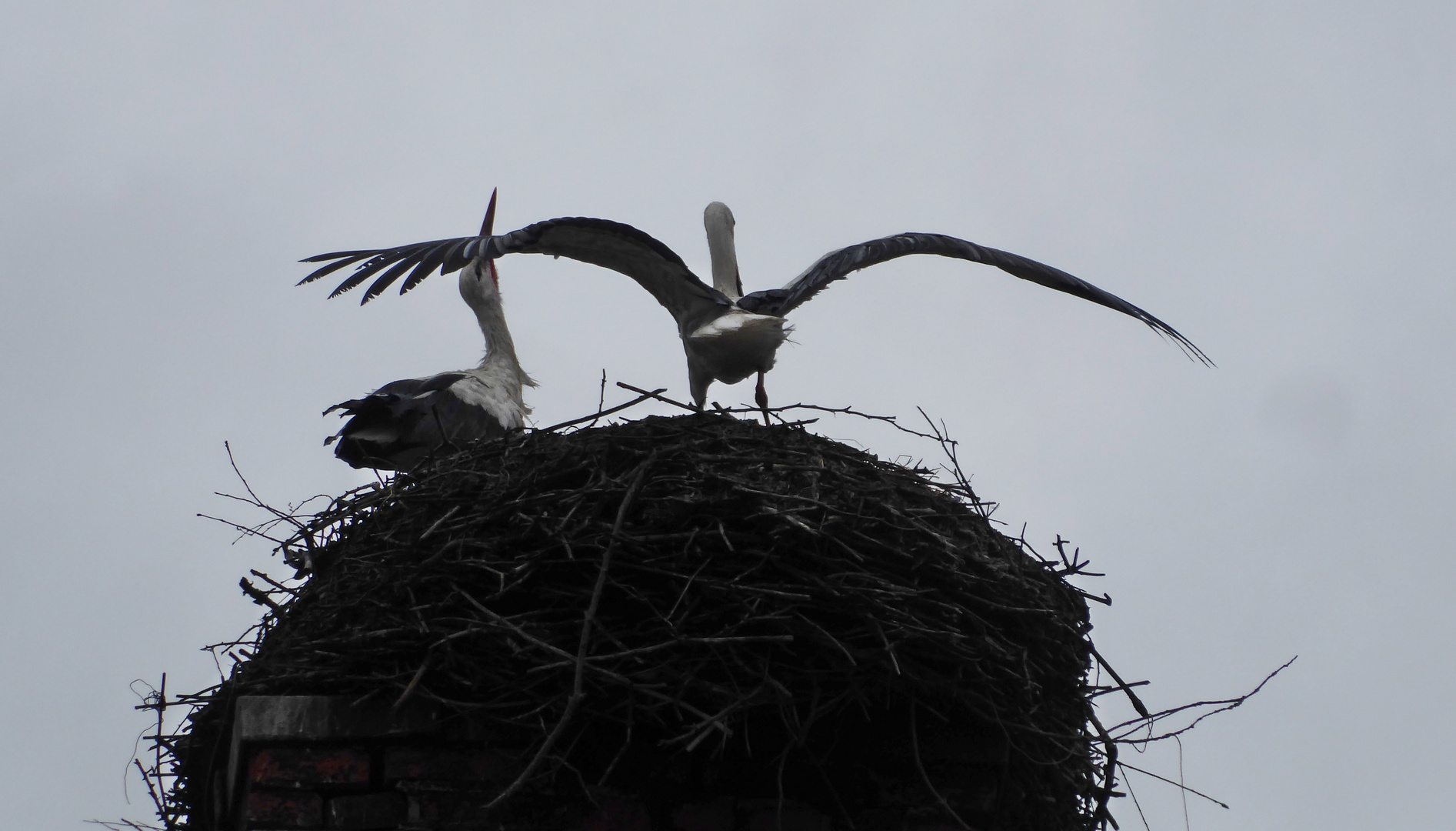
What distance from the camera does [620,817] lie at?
3162mm

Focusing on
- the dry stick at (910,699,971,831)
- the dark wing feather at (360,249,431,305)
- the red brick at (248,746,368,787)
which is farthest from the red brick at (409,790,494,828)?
the dark wing feather at (360,249,431,305)

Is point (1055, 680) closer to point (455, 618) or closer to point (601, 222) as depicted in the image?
point (455, 618)

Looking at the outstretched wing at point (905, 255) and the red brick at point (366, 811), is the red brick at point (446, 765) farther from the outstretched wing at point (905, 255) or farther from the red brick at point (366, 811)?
the outstretched wing at point (905, 255)

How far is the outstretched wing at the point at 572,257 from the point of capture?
4059 mm

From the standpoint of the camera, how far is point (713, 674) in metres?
3.10

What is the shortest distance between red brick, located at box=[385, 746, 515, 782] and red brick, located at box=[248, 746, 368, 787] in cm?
7

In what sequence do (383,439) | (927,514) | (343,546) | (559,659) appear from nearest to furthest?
(559,659) → (927,514) → (343,546) → (383,439)

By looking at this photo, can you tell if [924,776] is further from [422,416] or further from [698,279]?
[422,416]

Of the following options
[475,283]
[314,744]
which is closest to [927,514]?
[314,744]

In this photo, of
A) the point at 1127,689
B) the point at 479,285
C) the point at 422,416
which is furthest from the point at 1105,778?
the point at 479,285

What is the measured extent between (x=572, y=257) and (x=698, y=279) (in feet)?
1.42

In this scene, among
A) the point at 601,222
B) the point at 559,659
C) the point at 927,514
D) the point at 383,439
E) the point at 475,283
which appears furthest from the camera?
the point at 475,283

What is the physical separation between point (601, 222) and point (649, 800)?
6.31 feet

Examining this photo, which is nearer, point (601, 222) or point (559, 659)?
point (559, 659)
